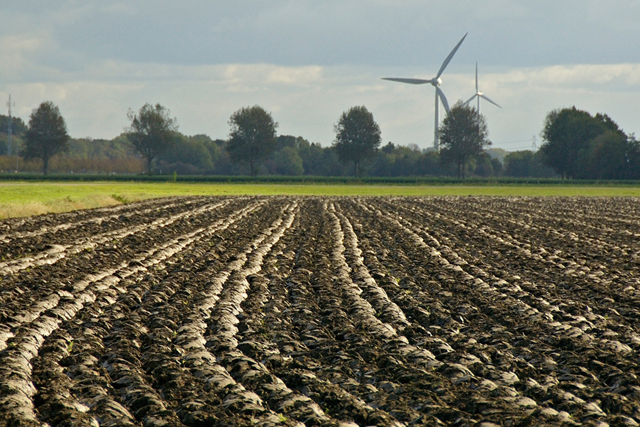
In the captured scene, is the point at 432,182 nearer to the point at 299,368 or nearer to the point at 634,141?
the point at 634,141

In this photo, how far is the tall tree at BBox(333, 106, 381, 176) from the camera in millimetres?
135375

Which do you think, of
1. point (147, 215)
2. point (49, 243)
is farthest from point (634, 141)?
point (49, 243)

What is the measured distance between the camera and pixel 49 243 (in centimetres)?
1994

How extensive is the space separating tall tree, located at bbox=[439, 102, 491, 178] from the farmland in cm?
11618

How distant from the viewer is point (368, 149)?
136 meters

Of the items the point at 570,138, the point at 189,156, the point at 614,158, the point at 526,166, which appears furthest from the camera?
the point at 189,156

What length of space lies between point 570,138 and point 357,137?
39.7 m

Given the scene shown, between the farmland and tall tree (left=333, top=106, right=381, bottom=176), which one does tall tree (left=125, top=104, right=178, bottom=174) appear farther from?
the farmland

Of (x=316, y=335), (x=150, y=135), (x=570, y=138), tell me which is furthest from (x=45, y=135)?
(x=316, y=335)

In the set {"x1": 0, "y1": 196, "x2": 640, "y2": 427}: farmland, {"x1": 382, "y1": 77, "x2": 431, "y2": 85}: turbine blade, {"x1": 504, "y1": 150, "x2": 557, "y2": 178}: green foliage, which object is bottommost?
{"x1": 0, "y1": 196, "x2": 640, "y2": 427}: farmland

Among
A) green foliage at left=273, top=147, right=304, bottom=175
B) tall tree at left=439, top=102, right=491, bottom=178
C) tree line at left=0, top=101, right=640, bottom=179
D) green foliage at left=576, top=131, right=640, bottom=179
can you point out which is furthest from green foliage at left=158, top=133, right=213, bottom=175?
green foliage at left=576, top=131, right=640, bottom=179

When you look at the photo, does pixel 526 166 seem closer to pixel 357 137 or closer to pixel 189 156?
pixel 357 137

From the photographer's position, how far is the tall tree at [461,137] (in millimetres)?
134250

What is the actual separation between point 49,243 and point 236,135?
117m
